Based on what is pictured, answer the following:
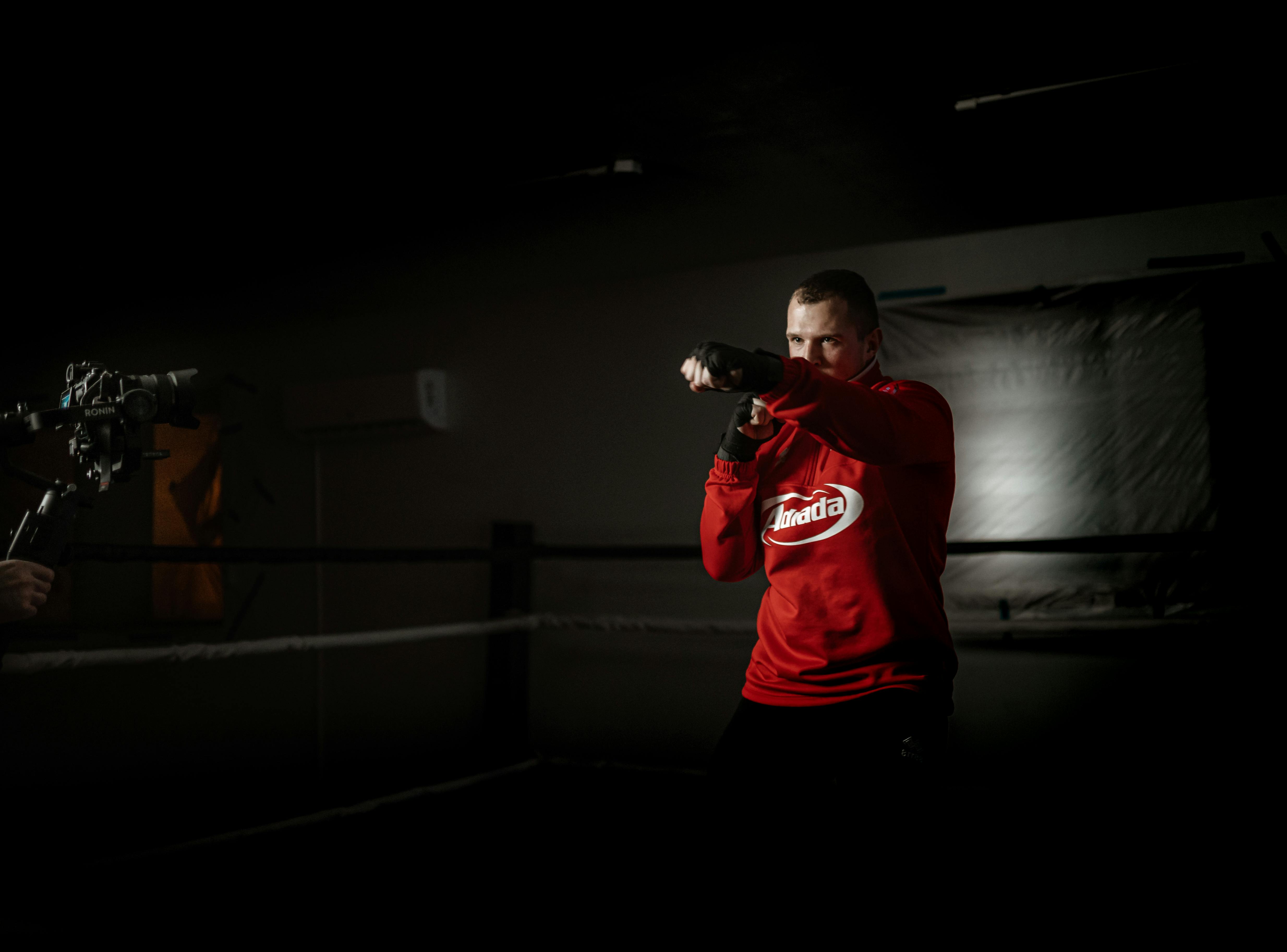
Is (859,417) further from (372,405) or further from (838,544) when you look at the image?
(372,405)

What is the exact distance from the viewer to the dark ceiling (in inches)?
84.3

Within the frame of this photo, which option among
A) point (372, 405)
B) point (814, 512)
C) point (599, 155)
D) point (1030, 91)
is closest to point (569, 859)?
point (814, 512)

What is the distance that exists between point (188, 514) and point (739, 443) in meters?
4.12

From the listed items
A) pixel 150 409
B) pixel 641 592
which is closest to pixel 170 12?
pixel 150 409

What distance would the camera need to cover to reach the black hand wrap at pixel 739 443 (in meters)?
1.22

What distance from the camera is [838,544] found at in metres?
1.14

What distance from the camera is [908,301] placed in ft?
10.4

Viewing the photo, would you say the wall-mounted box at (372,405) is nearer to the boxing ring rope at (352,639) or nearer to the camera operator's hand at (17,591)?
the boxing ring rope at (352,639)

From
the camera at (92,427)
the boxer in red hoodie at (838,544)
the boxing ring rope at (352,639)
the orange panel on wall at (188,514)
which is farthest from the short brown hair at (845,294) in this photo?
the orange panel on wall at (188,514)

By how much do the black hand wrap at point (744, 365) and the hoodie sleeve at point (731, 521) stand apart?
0.93ft

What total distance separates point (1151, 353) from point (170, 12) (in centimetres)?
287

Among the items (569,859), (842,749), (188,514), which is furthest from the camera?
(188,514)

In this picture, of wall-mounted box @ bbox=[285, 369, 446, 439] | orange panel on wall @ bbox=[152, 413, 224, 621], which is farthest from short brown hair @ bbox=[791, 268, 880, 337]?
orange panel on wall @ bbox=[152, 413, 224, 621]

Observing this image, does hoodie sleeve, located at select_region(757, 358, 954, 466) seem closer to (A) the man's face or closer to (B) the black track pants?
(A) the man's face
